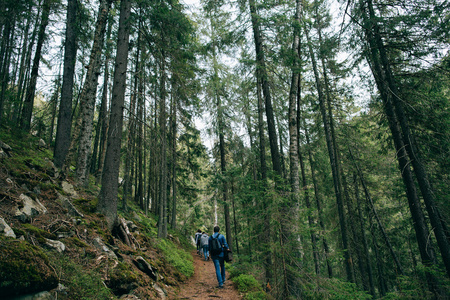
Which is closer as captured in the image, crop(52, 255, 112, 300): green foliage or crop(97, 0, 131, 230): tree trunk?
crop(52, 255, 112, 300): green foliage

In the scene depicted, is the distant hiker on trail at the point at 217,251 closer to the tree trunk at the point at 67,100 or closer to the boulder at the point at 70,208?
the boulder at the point at 70,208

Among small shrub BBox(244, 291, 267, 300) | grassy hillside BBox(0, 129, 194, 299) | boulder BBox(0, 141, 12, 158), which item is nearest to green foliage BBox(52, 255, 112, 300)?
grassy hillside BBox(0, 129, 194, 299)

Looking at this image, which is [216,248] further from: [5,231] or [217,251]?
[5,231]

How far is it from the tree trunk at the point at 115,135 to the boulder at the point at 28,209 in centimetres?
149

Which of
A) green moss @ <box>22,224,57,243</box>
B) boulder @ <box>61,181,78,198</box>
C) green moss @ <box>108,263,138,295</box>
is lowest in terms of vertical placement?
green moss @ <box>108,263,138,295</box>

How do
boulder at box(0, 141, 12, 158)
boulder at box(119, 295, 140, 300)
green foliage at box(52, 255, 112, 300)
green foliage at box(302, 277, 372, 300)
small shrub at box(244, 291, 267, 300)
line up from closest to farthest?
green foliage at box(52, 255, 112, 300)
boulder at box(119, 295, 140, 300)
green foliage at box(302, 277, 372, 300)
small shrub at box(244, 291, 267, 300)
boulder at box(0, 141, 12, 158)

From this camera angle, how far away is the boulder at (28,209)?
3.86m

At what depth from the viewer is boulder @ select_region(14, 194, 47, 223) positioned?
12.7 feet

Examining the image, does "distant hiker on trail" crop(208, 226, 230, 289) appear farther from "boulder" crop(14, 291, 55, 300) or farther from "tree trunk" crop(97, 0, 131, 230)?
"boulder" crop(14, 291, 55, 300)

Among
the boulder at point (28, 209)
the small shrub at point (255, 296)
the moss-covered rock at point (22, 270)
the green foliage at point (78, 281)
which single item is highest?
the boulder at point (28, 209)

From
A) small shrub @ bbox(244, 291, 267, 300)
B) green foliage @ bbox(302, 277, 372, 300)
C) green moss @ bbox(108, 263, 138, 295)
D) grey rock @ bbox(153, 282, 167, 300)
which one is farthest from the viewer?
small shrub @ bbox(244, 291, 267, 300)

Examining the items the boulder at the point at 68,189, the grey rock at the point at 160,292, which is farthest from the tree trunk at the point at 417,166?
the boulder at the point at 68,189

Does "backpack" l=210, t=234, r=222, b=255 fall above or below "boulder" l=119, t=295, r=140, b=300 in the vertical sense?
above

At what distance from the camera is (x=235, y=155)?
600 inches
